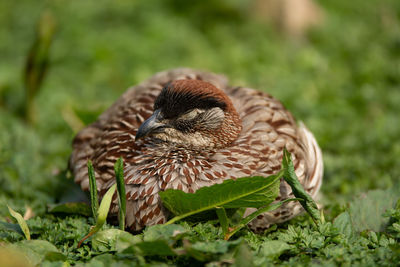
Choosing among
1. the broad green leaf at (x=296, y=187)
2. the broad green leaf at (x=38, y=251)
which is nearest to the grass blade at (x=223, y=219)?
the broad green leaf at (x=296, y=187)

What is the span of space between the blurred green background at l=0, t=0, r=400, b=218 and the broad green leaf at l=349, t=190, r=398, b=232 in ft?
1.16

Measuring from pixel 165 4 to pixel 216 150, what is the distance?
578 centimetres

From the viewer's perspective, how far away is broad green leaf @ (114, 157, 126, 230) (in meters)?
2.86

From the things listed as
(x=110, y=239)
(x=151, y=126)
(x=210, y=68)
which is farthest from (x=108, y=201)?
(x=210, y=68)

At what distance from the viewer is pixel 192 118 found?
3354mm

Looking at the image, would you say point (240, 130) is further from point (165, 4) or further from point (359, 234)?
point (165, 4)

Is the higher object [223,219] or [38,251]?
[223,219]

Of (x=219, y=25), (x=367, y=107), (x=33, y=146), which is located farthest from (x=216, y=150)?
(x=219, y=25)

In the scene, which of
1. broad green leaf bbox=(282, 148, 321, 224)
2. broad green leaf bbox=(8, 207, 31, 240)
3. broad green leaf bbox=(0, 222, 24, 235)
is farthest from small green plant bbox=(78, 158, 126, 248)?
broad green leaf bbox=(282, 148, 321, 224)

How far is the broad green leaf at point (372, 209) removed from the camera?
3174 millimetres

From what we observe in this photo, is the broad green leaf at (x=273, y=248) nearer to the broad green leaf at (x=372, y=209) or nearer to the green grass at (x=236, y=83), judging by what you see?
Answer: the green grass at (x=236, y=83)

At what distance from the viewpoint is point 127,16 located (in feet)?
27.1

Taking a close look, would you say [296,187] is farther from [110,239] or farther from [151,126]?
[110,239]

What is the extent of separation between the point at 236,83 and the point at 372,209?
2.31 m
